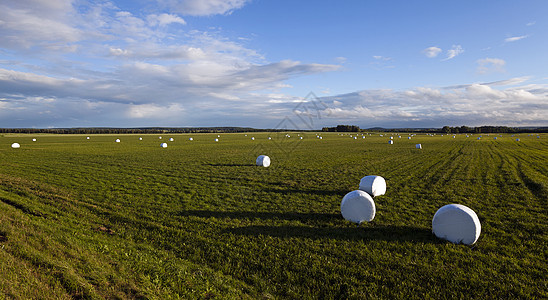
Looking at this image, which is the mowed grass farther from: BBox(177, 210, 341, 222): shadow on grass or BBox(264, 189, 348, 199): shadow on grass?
BBox(264, 189, 348, 199): shadow on grass

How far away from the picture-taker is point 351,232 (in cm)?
1074

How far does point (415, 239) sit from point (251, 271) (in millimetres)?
6668

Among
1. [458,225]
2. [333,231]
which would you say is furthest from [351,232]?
[458,225]

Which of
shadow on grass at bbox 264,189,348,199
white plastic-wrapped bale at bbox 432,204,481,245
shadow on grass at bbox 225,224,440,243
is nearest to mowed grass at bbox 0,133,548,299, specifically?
shadow on grass at bbox 225,224,440,243

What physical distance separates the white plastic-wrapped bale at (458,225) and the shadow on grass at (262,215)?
14.0 feet

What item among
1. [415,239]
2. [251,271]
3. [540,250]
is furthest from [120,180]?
[540,250]

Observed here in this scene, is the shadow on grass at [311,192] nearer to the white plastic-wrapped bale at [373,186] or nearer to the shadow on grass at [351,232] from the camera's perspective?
the white plastic-wrapped bale at [373,186]

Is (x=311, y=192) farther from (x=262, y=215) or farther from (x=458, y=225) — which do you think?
(x=458, y=225)

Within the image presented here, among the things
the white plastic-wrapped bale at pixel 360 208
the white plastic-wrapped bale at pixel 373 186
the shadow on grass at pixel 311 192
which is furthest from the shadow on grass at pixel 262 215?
the shadow on grass at pixel 311 192

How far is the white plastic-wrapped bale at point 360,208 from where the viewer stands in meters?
11.6

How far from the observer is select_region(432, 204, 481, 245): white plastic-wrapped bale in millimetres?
9375

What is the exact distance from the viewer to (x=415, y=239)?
10055 millimetres

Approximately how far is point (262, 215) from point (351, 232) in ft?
14.2

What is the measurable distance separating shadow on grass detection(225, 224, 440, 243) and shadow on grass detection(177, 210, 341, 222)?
3.79ft
